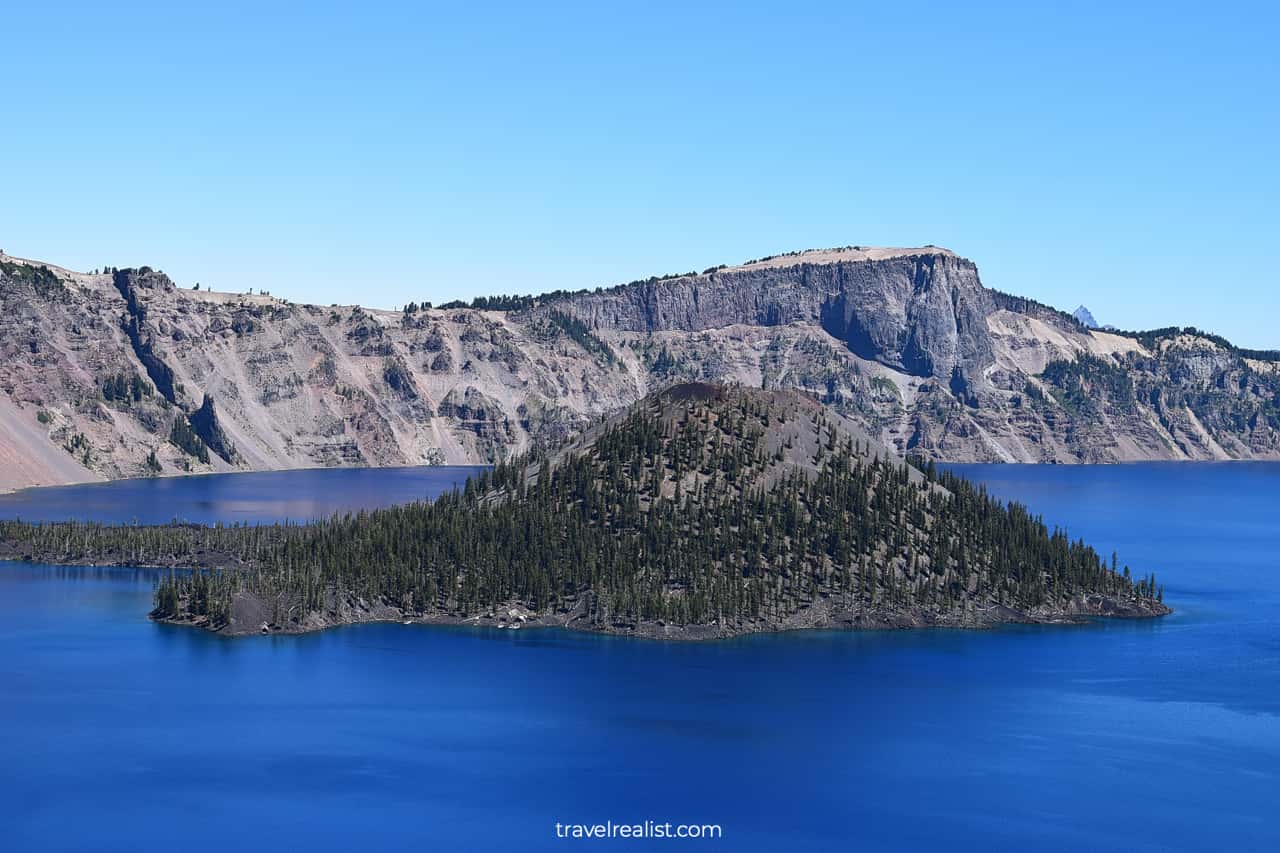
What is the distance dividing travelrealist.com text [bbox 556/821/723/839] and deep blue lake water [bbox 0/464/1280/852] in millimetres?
1471

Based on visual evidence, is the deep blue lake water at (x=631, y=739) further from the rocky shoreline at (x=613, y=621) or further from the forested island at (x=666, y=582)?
the forested island at (x=666, y=582)

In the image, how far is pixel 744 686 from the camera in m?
159

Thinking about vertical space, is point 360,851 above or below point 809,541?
below

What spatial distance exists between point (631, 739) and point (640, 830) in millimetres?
24322

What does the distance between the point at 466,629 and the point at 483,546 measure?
14.4 m

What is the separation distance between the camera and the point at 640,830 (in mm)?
113375

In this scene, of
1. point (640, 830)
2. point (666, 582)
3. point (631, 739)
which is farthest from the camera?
point (666, 582)

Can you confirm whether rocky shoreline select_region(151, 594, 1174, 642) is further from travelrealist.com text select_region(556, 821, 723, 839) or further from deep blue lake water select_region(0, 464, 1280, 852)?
travelrealist.com text select_region(556, 821, 723, 839)

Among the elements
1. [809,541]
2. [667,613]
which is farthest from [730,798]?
[809,541]

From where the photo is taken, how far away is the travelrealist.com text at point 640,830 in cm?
11225

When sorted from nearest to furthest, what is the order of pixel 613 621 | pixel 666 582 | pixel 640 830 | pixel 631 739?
1. pixel 640 830
2. pixel 631 739
3. pixel 613 621
4. pixel 666 582

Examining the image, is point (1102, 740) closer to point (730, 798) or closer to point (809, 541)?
point (730, 798)

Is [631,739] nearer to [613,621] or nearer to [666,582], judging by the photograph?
[613,621]

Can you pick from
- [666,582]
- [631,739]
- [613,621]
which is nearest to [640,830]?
[631,739]
